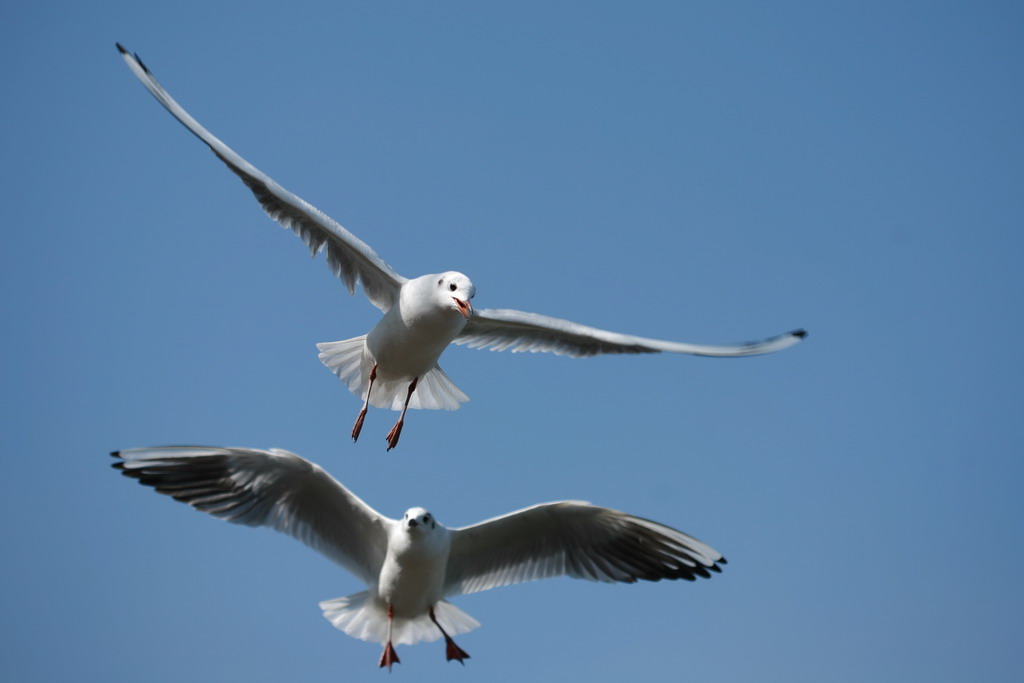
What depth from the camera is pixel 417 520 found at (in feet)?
26.9

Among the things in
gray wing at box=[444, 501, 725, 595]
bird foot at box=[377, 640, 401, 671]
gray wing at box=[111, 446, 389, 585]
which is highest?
gray wing at box=[444, 501, 725, 595]

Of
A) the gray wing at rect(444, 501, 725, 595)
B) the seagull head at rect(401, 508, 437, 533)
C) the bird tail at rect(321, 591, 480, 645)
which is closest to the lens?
the seagull head at rect(401, 508, 437, 533)

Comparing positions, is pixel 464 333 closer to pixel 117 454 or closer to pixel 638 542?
pixel 638 542

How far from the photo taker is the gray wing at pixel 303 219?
28.7 ft

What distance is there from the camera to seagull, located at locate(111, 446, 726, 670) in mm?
8266


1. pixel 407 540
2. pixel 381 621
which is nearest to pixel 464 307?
pixel 407 540

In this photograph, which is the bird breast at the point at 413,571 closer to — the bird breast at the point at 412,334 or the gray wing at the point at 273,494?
the gray wing at the point at 273,494

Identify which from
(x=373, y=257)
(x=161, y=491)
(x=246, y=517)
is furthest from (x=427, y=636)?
(x=373, y=257)

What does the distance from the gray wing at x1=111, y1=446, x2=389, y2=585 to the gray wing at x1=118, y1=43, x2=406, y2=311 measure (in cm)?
152

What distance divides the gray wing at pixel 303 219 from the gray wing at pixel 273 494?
1518 mm

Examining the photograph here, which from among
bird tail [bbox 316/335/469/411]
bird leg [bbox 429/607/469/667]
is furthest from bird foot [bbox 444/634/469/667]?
bird tail [bbox 316/335/469/411]

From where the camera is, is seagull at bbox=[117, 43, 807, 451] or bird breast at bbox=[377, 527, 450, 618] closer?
bird breast at bbox=[377, 527, 450, 618]

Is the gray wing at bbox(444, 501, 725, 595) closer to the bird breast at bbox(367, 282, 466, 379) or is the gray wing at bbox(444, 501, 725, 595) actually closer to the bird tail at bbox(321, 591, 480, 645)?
the bird tail at bbox(321, 591, 480, 645)

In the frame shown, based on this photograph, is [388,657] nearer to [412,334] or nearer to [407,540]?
[407,540]
